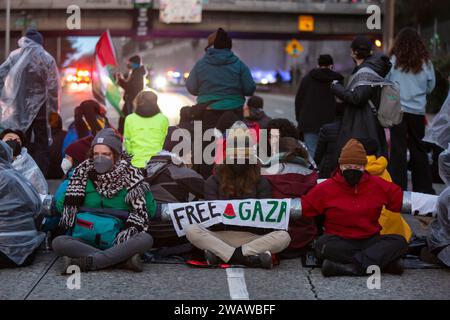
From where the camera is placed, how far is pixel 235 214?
7.34 metres

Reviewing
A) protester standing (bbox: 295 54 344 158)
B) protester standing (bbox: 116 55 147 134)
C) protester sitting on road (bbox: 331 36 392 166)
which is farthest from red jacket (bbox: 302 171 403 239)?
protester standing (bbox: 116 55 147 134)

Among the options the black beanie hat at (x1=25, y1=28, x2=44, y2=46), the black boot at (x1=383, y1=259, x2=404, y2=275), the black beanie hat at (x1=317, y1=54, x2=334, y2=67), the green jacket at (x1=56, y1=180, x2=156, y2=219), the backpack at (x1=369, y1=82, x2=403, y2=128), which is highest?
the black beanie hat at (x1=25, y1=28, x2=44, y2=46)

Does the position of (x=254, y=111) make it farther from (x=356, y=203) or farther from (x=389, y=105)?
(x=356, y=203)

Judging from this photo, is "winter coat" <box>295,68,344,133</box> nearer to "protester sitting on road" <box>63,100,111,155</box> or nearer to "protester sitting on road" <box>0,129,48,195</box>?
"protester sitting on road" <box>63,100,111,155</box>

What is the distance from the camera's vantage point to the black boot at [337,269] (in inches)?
268

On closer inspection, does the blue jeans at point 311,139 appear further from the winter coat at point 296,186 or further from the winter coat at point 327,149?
the winter coat at point 296,186

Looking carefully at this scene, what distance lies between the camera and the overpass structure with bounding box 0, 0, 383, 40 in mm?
53562

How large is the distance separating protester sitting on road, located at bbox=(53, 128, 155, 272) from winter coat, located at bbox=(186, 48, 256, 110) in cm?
296

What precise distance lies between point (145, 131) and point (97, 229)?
3.28 m

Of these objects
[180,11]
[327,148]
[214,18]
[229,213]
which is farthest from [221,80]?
[214,18]

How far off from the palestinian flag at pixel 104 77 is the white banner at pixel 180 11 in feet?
123

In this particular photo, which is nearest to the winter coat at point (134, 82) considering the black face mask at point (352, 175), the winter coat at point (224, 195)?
the winter coat at point (224, 195)
